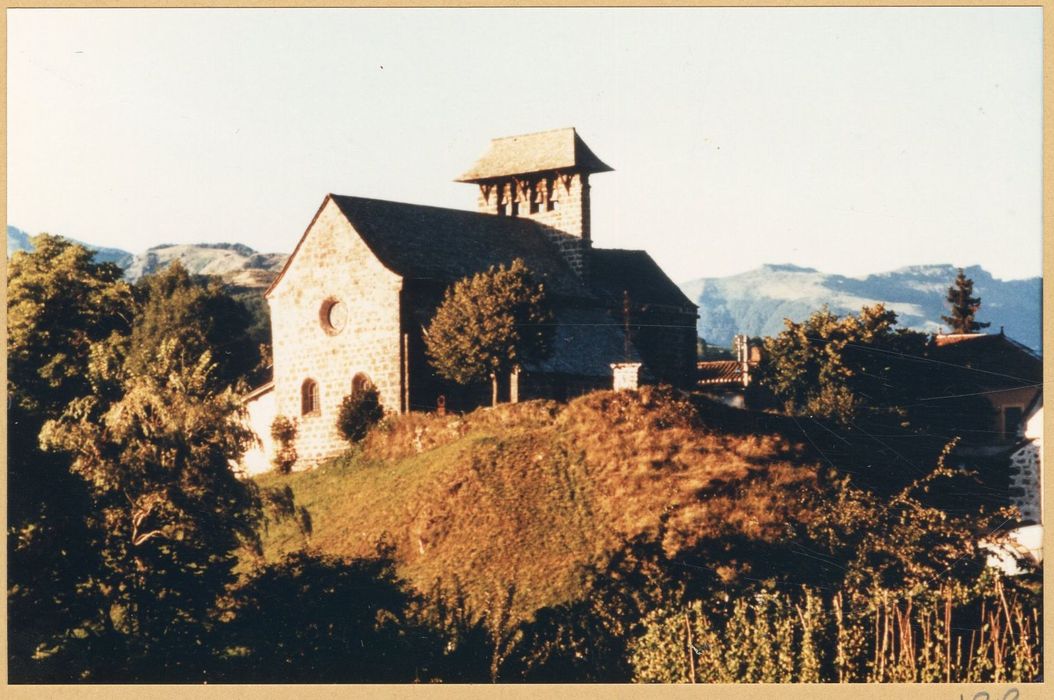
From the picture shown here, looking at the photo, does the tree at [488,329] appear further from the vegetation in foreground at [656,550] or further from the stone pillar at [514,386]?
the vegetation in foreground at [656,550]

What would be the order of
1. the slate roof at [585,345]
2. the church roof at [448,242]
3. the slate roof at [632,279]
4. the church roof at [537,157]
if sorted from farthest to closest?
the slate roof at [632,279] < the church roof at [537,157] < the slate roof at [585,345] < the church roof at [448,242]

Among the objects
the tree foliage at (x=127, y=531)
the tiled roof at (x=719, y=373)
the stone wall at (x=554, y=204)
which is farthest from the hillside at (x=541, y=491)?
the tiled roof at (x=719, y=373)

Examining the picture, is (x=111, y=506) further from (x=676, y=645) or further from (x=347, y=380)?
(x=347, y=380)

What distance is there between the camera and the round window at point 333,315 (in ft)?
151

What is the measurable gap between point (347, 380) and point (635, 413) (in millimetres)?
11456

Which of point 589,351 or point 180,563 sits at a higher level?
point 589,351

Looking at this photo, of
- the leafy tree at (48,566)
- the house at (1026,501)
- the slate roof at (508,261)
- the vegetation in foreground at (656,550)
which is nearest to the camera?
the vegetation in foreground at (656,550)

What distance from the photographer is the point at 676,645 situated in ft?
85.8

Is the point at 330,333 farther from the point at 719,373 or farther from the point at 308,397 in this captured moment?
the point at 719,373

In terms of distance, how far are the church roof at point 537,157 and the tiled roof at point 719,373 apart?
11429 millimetres

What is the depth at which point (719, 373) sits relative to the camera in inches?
2372

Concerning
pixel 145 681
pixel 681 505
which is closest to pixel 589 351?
pixel 681 505

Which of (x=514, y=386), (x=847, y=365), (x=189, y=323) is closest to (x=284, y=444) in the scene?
(x=514, y=386)

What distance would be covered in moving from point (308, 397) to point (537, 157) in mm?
14778
